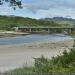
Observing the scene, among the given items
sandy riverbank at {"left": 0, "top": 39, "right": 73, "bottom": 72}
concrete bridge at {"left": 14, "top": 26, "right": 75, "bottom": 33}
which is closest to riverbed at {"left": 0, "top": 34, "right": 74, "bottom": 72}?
sandy riverbank at {"left": 0, "top": 39, "right": 73, "bottom": 72}

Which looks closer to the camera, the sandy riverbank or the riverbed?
the sandy riverbank

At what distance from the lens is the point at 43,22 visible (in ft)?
645

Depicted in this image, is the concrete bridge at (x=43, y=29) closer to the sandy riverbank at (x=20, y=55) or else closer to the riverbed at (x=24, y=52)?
the riverbed at (x=24, y=52)

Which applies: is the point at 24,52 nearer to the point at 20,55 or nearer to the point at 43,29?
the point at 20,55

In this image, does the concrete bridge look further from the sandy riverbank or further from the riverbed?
the sandy riverbank

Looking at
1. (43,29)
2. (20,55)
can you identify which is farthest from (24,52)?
(43,29)

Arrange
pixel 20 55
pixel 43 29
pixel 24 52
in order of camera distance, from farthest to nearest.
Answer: pixel 43 29
pixel 24 52
pixel 20 55

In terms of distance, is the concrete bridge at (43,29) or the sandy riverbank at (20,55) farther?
the concrete bridge at (43,29)

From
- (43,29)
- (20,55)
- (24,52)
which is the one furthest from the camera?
(43,29)

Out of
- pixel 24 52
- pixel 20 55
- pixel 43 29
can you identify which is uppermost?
pixel 20 55

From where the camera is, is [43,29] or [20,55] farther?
[43,29]

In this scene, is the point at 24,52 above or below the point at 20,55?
below

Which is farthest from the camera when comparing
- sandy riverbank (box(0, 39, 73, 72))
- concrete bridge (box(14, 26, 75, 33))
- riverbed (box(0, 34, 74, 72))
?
concrete bridge (box(14, 26, 75, 33))

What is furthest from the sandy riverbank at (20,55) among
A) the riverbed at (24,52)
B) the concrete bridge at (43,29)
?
the concrete bridge at (43,29)
